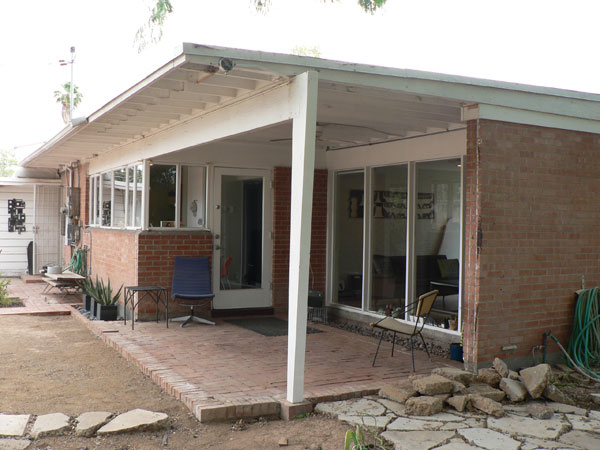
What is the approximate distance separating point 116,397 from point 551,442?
3.50 metres

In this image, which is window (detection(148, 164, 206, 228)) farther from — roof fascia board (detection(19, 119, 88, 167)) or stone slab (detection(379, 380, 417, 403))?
stone slab (detection(379, 380, 417, 403))

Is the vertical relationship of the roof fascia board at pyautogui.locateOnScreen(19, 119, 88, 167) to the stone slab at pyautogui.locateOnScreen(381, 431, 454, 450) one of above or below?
above

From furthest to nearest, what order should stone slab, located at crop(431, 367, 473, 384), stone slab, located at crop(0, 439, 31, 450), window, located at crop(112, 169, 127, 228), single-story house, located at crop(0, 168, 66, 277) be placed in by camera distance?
single-story house, located at crop(0, 168, 66, 277)
window, located at crop(112, 169, 127, 228)
stone slab, located at crop(431, 367, 473, 384)
stone slab, located at crop(0, 439, 31, 450)

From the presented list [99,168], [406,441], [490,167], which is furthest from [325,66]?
[99,168]

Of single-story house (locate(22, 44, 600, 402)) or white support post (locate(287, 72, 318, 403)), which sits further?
single-story house (locate(22, 44, 600, 402))

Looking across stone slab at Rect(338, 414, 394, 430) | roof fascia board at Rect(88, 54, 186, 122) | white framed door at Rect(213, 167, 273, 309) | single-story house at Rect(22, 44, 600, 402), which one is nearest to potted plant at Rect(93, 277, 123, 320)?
single-story house at Rect(22, 44, 600, 402)

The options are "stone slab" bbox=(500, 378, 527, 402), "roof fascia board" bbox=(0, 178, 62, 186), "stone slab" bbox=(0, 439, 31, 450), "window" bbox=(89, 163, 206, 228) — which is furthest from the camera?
"roof fascia board" bbox=(0, 178, 62, 186)

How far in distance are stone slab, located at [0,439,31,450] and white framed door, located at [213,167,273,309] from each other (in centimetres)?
478

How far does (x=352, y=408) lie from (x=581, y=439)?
5.26ft

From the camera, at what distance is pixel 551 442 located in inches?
157

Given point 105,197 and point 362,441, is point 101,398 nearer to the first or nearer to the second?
point 362,441

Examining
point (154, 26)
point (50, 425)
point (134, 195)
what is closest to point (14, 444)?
point (50, 425)

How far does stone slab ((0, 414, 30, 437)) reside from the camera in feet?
14.2

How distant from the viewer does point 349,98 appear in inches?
211
